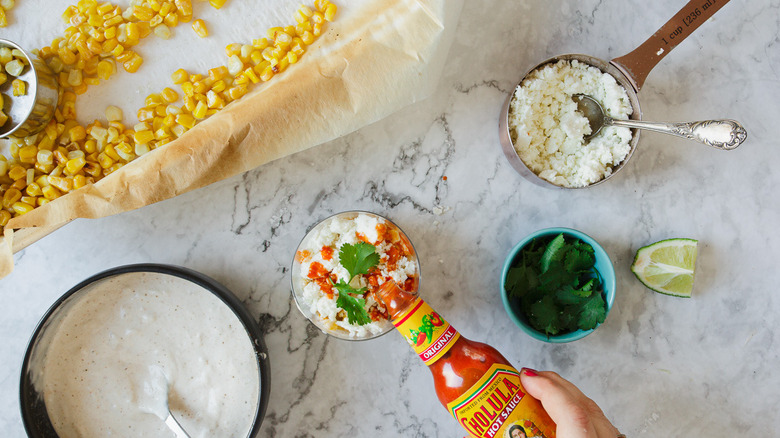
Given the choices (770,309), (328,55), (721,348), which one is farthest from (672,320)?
(328,55)

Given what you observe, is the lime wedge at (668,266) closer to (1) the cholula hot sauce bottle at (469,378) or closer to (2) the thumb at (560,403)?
A: (2) the thumb at (560,403)

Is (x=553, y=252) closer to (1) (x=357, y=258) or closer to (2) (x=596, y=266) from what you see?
(2) (x=596, y=266)

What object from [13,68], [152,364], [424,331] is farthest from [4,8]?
[424,331]

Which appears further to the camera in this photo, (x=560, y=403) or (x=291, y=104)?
(x=291, y=104)

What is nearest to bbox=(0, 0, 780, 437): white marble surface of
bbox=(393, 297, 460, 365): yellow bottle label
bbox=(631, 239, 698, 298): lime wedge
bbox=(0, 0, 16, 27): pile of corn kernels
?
bbox=(631, 239, 698, 298): lime wedge

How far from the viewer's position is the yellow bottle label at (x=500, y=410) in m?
1.33

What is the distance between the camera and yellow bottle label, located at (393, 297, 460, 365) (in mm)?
1407

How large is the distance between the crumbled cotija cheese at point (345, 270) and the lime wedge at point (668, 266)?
800 mm

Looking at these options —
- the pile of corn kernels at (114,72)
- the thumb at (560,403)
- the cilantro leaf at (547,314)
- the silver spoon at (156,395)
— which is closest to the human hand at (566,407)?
the thumb at (560,403)

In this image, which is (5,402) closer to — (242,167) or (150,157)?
(150,157)

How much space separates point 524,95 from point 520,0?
1.31 ft

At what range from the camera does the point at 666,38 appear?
5.42ft

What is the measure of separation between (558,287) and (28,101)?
1.76m

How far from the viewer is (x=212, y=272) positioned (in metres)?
1.80
